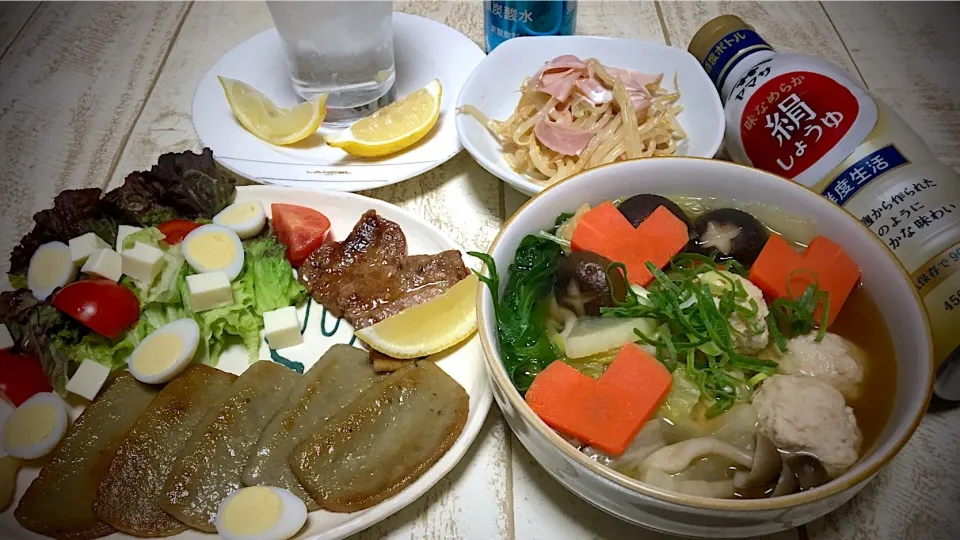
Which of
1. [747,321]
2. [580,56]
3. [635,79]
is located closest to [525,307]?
[747,321]

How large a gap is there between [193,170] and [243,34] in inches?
37.2

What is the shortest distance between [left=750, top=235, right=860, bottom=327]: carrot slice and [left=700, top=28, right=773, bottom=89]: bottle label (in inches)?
25.8

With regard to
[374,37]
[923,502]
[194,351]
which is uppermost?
[374,37]

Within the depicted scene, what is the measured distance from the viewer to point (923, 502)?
3.74 ft

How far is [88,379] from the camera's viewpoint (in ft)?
4.14

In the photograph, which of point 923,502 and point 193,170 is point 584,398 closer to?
point 923,502

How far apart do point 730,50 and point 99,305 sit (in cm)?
155

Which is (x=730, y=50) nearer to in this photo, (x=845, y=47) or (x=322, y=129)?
(x=845, y=47)

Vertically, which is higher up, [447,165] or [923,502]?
[447,165]

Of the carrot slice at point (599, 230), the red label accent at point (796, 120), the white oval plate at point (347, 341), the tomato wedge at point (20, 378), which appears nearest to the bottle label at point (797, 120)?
the red label accent at point (796, 120)

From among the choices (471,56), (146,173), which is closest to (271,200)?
(146,173)

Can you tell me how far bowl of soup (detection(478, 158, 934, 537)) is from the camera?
918mm

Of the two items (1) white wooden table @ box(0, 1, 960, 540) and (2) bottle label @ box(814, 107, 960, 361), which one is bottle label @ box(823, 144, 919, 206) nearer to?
(2) bottle label @ box(814, 107, 960, 361)

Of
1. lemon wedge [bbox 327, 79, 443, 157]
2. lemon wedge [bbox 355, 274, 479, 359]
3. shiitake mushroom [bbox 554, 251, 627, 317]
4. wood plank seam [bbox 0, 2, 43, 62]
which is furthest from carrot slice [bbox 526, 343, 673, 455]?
wood plank seam [bbox 0, 2, 43, 62]
